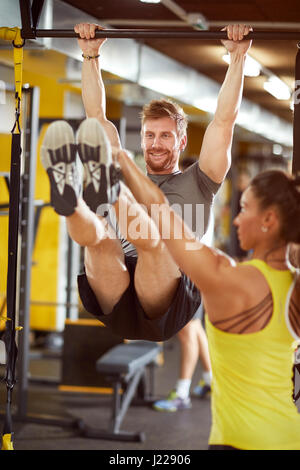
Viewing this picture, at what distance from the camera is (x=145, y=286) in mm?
2645

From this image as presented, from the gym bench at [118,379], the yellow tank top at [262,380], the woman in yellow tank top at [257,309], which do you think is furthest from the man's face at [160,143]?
the gym bench at [118,379]

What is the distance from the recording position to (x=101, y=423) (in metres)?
5.27

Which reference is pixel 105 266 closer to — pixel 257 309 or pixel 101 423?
pixel 257 309

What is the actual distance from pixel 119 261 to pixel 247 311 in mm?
771

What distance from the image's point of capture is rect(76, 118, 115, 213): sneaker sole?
7.28ft

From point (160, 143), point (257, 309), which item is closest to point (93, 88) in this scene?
point (160, 143)

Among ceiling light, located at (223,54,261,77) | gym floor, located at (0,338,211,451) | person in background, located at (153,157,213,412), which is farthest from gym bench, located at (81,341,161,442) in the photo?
ceiling light, located at (223,54,261,77)

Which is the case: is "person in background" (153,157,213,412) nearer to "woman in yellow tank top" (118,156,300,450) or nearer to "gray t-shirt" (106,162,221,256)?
"gray t-shirt" (106,162,221,256)

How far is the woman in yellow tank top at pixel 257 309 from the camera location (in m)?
2.05

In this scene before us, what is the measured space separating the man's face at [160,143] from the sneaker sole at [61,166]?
0.75 metres

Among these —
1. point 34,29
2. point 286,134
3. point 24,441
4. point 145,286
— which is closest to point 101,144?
point 145,286

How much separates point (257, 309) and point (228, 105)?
39.3 inches

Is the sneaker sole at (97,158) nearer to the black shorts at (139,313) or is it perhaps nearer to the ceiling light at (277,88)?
the black shorts at (139,313)

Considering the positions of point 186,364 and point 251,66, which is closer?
point 186,364
